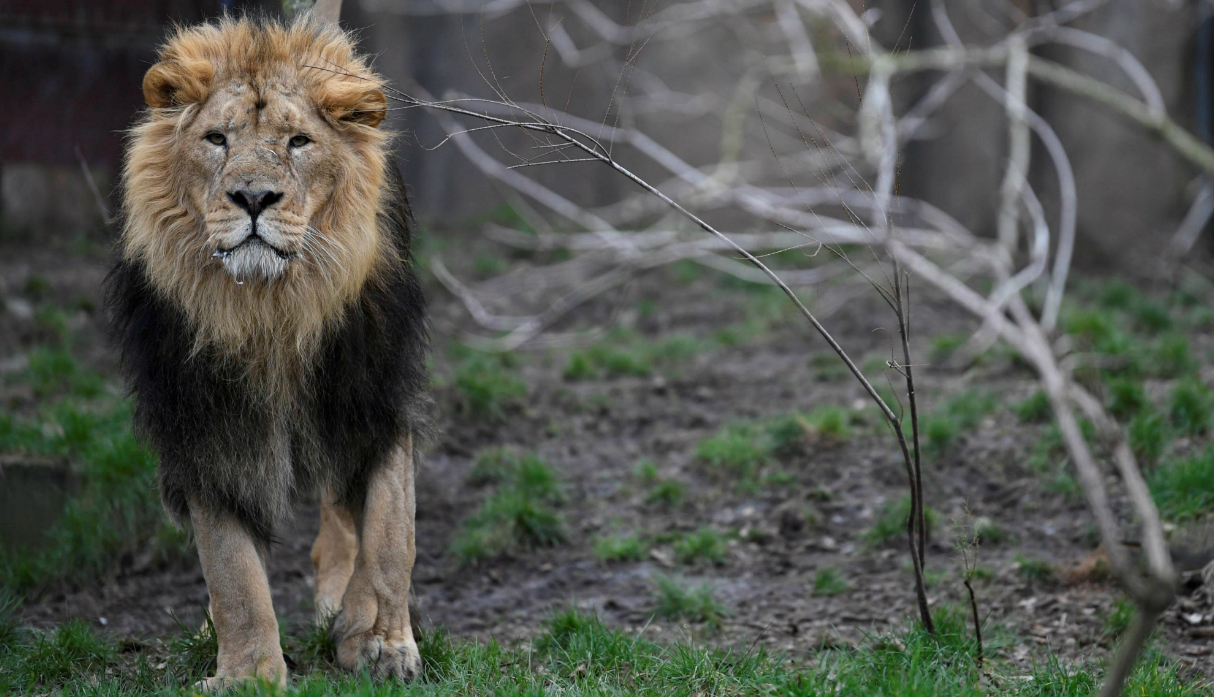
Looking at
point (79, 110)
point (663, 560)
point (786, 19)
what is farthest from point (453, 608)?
point (786, 19)

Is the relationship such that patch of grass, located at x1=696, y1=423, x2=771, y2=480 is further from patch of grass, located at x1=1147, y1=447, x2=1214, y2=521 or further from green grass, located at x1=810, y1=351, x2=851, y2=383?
patch of grass, located at x1=1147, y1=447, x2=1214, y2=521

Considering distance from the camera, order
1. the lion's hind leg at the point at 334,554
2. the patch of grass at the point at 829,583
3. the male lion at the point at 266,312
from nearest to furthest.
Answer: the male lion at the point at 266,312 → the lion's hind leg at the point at 334,554 → the patch of grass at the point at 829,583

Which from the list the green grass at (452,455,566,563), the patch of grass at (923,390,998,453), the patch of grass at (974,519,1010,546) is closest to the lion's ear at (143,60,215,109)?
the green grass at (452,455,566,563)

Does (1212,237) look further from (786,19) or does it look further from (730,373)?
(730,373)

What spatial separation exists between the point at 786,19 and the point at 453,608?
527 cm

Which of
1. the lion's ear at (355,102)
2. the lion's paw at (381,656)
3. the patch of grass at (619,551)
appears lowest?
the patch of grass at (619,551)

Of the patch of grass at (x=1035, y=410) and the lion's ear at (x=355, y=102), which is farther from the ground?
the lion's ear at (x=355, y=102)

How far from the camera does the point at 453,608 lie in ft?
15.3

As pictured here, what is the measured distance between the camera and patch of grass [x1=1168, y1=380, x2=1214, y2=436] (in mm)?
A: 5227

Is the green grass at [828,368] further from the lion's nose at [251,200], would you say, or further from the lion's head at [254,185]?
the lion's nose at [251,200]

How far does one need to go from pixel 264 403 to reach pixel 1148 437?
3.98m

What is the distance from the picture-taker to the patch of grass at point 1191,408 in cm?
523

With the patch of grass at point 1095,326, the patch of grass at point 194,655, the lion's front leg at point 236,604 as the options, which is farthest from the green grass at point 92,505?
the patch of grass at point 1095,326

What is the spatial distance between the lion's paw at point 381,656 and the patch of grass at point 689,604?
4.17ft
